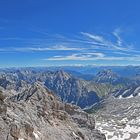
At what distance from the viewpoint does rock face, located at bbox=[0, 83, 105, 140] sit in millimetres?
51500

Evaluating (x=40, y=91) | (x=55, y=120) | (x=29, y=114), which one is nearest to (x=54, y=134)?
(x=29, y=114)

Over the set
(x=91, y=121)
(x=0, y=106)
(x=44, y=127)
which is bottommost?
(x=91, y=121)

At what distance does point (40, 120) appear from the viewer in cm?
7894

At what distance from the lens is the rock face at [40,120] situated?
51.5 m

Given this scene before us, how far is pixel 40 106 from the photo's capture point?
311 ft

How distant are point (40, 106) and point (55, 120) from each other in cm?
860

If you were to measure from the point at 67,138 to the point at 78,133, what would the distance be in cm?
1204

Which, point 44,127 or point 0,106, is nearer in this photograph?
point 0,106

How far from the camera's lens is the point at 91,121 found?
4771 inches

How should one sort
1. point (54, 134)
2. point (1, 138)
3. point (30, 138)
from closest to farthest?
point (1, 138) < point (30, 138) < point (54, 134)

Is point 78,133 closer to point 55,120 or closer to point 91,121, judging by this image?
point 55,120

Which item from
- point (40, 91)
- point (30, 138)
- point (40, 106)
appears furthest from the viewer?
point (40, 91)

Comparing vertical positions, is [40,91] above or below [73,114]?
above

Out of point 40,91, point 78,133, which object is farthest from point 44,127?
point 40,91
